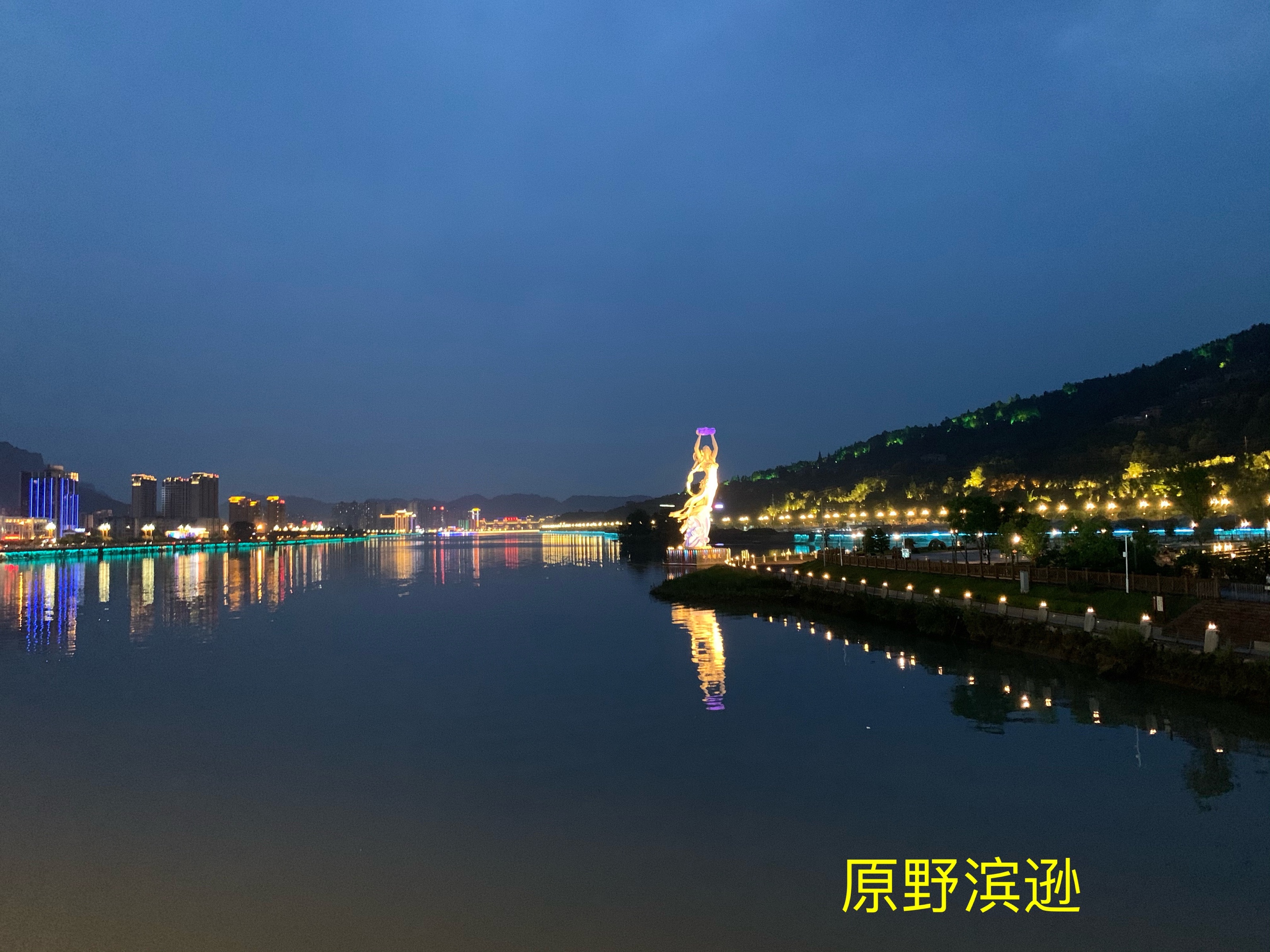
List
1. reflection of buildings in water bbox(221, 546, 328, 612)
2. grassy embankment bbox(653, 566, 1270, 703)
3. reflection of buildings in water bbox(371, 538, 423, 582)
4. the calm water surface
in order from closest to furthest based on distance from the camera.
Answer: the calm water surface
grassy embankment bbox(653, 566, 1270, 703)
reflection of buildings in water bbox(221, 546, 328, 612)
reflection of buildings in water bbox(371, 538, 423, 582)

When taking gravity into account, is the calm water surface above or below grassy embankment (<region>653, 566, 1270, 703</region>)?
below

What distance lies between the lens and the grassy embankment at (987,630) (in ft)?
63.6

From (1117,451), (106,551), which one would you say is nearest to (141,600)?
(1117,451)

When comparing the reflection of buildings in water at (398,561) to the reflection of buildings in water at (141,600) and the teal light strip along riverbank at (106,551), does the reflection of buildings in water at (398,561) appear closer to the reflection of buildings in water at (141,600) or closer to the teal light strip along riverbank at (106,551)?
the reflection of buildings in water at (141,600)

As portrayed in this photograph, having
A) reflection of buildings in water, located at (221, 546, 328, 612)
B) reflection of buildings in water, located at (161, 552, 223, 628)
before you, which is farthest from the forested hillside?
reflection of buildings in water, located at (221, 546, 328, 612)

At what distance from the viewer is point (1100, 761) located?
52.9ft

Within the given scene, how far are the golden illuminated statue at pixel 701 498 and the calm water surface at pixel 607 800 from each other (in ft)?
130

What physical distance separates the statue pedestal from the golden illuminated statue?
2.34ft

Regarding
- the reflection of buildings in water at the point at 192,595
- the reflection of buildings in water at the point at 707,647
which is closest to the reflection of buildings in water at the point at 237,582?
the reflection of buildings in water at the point at 192,595

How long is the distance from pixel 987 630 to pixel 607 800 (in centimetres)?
1995

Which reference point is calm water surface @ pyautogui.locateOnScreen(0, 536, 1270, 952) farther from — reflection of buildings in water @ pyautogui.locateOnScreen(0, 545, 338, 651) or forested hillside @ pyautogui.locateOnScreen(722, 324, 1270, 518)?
forested hillside @ pyautogui.locateOnScreen(722, 324, 1270, 518)

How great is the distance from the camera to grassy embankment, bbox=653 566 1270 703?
1939 centimetres

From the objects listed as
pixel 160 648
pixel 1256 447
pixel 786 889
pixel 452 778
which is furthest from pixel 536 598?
pixel 1256 447

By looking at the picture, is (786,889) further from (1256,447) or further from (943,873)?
(1256,447)
